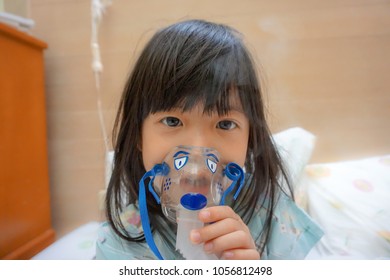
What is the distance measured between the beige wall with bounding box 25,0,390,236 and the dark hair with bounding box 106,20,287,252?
10 cm

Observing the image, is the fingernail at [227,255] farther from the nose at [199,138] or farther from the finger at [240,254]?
the nose at [199,138]

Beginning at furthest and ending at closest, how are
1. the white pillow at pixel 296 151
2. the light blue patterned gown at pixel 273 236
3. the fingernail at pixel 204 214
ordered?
the white pillow at pixel 296 151 → the light blue patterned gown at pixel 273 236 → the fingernail at pixel 204 214

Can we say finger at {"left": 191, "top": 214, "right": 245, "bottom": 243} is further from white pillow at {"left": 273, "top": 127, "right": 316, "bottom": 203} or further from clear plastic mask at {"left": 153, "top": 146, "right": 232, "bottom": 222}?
white pillow at {"left": 273, "top": 127, "right": 316, "bottom": 203}

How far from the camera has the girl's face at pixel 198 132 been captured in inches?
17.8

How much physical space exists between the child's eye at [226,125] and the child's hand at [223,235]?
12 centimetres

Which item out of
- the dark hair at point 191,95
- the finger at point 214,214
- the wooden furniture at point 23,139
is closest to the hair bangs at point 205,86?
the dark hair at point 191,95

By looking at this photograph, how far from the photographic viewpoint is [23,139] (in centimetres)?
78

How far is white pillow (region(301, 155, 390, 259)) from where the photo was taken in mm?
616

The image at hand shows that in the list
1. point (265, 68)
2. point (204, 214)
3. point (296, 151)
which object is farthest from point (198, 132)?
point (296, 151)

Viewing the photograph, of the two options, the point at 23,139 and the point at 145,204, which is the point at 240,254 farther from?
the point at 23,139

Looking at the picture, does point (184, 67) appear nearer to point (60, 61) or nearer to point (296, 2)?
point (296, 2)

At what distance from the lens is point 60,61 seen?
0.79 meters
